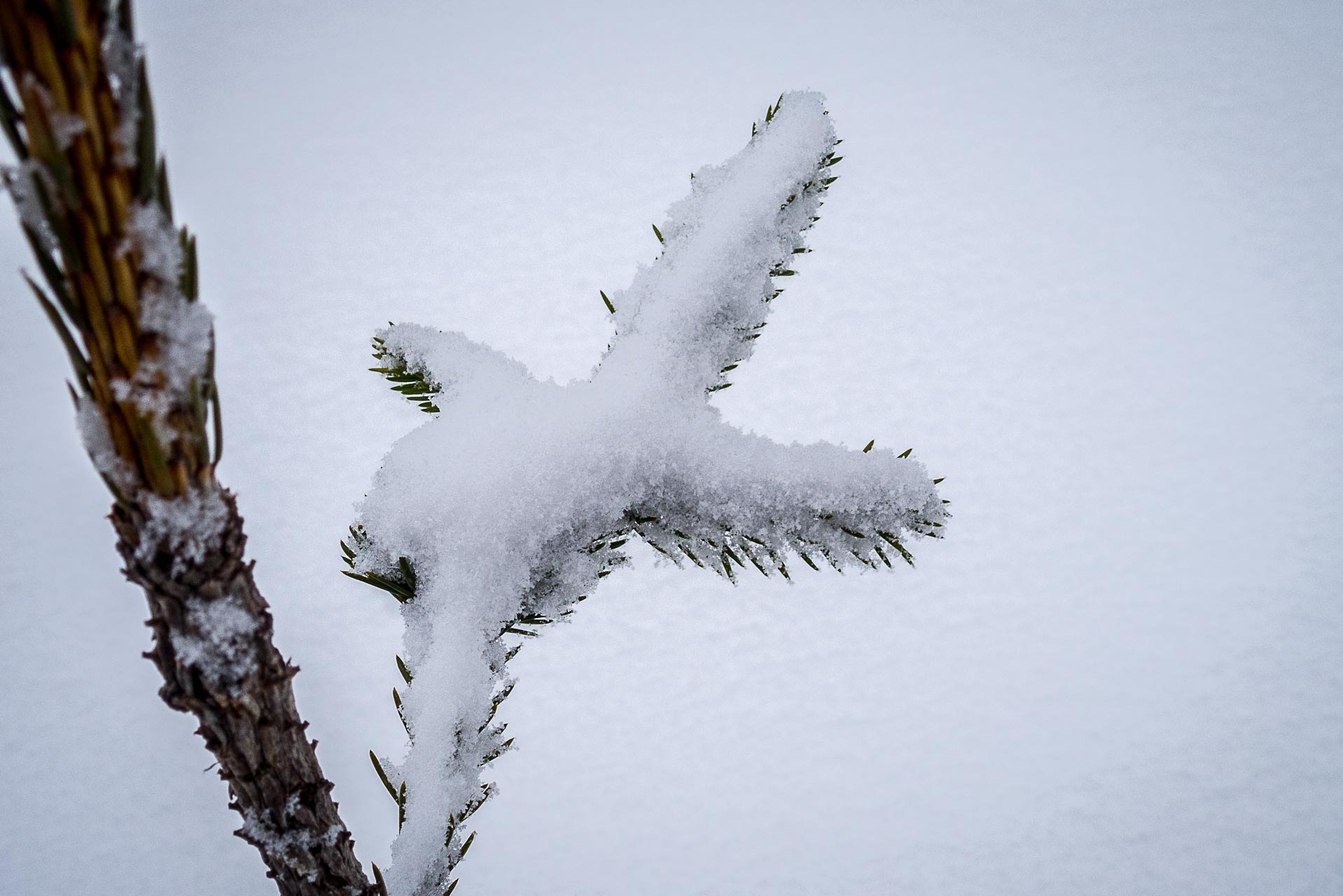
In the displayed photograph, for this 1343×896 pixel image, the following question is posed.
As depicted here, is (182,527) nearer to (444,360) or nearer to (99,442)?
(99,442)

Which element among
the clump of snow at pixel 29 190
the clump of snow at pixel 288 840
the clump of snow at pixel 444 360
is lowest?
the clump of snow at pixel 288 840

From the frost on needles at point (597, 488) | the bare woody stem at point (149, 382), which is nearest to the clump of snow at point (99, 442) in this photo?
the bare woody stem at point (149, 382)

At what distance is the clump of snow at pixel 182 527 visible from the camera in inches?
6.4

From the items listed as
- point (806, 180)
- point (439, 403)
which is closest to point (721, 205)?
point (806, 180)

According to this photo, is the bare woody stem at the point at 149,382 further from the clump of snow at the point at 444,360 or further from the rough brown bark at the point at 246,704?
the clump of snow at the point at 444,360

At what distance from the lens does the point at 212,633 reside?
0.57 feet

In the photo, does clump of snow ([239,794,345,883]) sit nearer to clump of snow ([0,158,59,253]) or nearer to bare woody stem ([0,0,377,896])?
bare woody stem ([0,0,377,896])

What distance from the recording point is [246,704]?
18 cm

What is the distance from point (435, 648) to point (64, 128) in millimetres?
171

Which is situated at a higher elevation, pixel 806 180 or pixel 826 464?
pixel 806 180

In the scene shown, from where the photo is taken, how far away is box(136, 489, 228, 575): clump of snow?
0.54ft

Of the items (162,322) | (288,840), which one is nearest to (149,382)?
(162,322)

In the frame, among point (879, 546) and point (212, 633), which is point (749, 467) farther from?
point (212, 633)

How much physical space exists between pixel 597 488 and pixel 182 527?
134 mm
